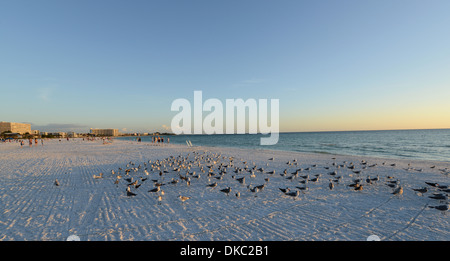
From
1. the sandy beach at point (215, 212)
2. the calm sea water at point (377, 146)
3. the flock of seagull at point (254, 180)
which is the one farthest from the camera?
the calm sea water at point (377, 146)

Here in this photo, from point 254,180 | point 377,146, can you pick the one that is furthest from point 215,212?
point 377,146

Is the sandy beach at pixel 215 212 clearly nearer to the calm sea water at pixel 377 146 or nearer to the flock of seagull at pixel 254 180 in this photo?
the flock of seagull at pixel 254 180

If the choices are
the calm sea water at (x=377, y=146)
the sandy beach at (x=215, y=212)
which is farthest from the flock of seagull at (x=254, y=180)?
the calm sea water at (x=377, y=146)

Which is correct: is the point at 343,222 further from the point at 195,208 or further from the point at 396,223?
the point at 195,208

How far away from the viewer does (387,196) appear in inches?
401

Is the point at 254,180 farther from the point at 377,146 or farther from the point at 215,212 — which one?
the point at 377,146

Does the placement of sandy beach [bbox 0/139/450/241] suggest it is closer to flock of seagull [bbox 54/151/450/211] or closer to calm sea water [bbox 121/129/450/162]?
flock of seagull [bbox 54/151/450/211]

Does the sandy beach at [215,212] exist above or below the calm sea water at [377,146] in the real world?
above

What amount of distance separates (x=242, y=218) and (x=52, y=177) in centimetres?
1504

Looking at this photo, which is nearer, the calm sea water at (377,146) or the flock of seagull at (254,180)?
the flock of seagull at (254,180)

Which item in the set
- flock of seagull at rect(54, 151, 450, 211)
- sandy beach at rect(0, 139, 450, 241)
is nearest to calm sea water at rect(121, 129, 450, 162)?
flock of seagull at rect(54, 151, 450, 211)
